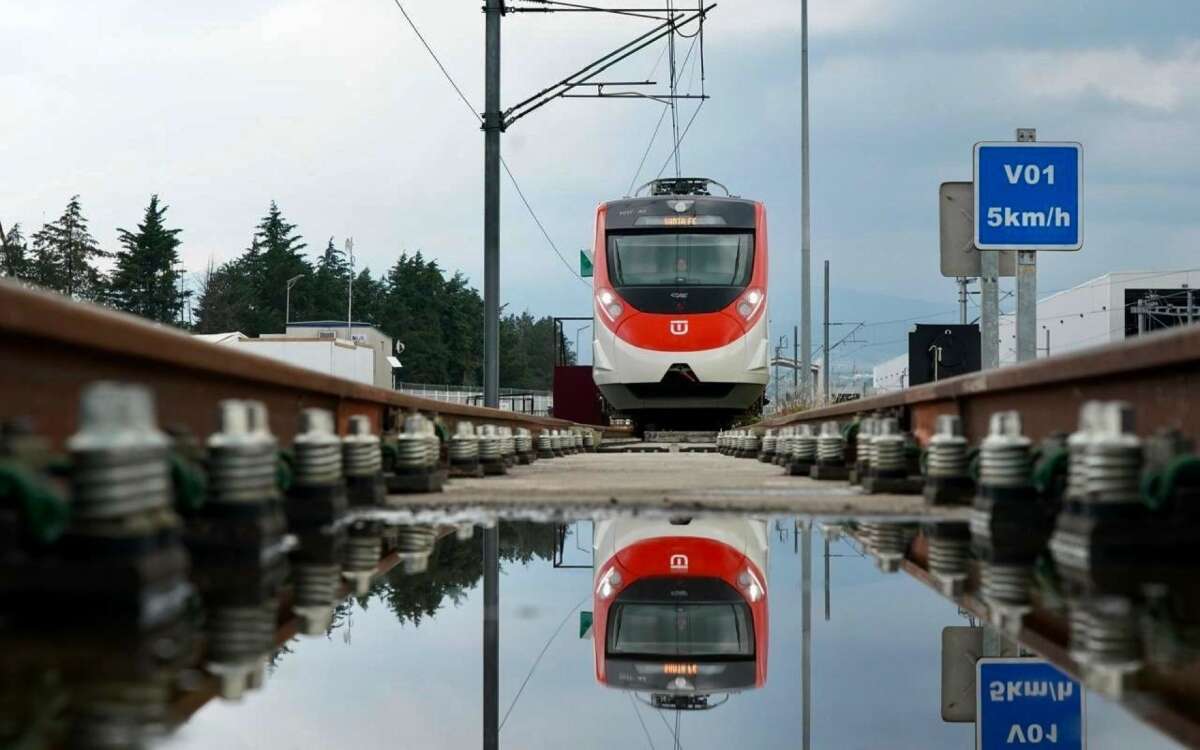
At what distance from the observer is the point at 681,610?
3.34 m

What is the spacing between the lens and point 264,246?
14000cm

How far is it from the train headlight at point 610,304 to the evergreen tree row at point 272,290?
8591 centimetres

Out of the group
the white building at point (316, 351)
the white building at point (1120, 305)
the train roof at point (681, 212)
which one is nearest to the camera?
the train roof at point (681, 212)

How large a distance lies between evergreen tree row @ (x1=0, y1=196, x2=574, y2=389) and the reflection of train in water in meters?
102

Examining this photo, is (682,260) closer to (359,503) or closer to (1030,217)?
(1030,217)

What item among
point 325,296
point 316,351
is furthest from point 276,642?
point 325,296

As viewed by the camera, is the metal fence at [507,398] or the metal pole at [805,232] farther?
the metal fence at [507,398]

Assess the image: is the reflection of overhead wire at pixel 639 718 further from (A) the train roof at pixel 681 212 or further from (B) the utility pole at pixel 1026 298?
A: (A) the train roof at pixel 681 212

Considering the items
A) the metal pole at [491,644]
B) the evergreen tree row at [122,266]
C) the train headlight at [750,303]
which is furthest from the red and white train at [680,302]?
the evergreen tree row at [122,266]

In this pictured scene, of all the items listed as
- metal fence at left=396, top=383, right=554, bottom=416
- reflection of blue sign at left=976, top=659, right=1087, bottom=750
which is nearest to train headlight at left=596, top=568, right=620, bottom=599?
reflection of blue sign at left=976, top=659, right=1087, bottom=750

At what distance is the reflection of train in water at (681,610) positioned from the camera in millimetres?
2557

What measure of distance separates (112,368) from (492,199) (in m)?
16.4

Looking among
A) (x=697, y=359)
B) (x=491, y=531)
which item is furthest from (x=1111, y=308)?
(x=491, y=531)

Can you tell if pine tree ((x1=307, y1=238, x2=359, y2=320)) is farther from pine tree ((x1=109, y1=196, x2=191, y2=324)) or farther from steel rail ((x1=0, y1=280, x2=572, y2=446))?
steel rail ((x1=0, y1=280, x2=572, y2=446))
